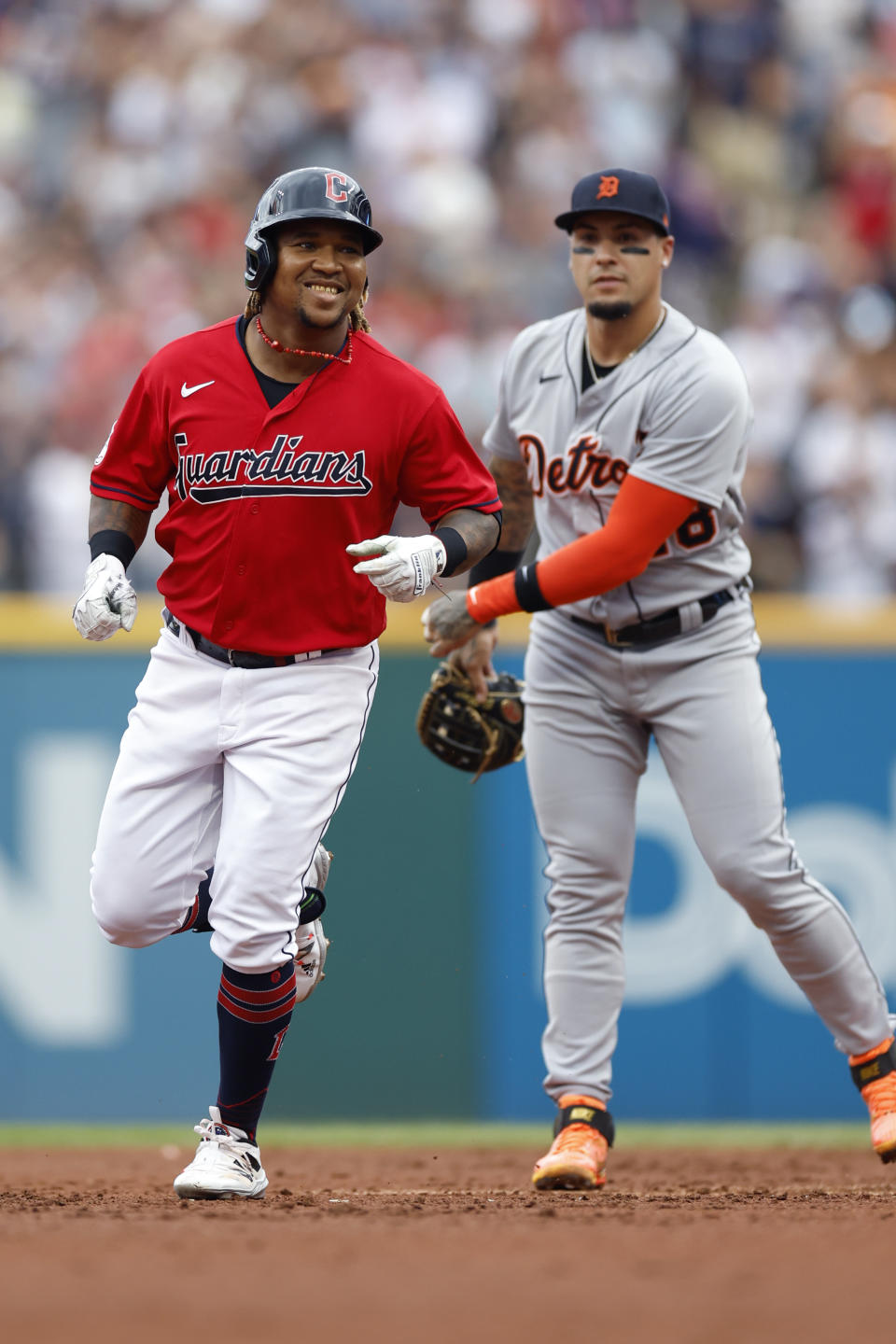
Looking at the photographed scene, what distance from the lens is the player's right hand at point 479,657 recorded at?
17.0 feet

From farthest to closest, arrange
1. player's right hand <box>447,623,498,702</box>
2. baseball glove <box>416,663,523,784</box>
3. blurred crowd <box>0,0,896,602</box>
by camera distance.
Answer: blurred crowd <box>0,0,896,602</box>, baseball glove <box>416,663,523,784</box>, player's right hand <box>447,623,498,702</box>

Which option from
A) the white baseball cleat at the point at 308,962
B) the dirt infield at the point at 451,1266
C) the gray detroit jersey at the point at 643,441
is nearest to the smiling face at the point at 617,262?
the gray detroit jersey at the point at 643,441

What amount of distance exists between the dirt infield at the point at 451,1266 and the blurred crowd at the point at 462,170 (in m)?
5.02

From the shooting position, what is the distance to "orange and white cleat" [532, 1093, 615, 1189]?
4.77m

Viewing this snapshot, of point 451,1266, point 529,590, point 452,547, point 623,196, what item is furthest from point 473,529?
point 451,1266

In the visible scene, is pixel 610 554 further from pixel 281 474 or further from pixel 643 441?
pixel 281 474

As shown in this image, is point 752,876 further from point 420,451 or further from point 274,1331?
point 274,1331

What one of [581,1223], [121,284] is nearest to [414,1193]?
[581,1223]

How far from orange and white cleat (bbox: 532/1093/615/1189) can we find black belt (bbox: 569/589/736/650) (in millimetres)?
1149

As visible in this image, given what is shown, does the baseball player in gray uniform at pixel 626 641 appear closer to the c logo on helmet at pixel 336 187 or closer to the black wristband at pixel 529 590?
the black wristband at pixel 529 590

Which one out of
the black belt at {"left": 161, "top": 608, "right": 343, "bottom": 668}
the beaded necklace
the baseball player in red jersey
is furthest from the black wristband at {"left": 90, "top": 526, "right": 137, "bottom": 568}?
the beaded necklace

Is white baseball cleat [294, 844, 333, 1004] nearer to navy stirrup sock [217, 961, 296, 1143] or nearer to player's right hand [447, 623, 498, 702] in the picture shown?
navy stirrup sock [217, 961, 296, 1143]

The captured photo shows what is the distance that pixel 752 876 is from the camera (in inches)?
190

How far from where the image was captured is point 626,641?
4.94 metres
